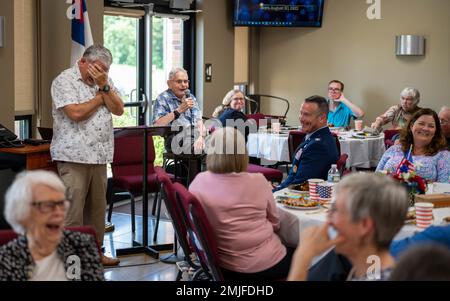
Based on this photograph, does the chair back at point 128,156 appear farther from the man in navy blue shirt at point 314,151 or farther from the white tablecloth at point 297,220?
the white tablecloth at point 297,220

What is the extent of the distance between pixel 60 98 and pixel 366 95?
6285 mm

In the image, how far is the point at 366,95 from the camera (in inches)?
412

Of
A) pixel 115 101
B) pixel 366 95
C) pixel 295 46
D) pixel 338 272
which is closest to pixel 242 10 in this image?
pixel 295 46

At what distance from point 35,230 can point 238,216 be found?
1.38 meters

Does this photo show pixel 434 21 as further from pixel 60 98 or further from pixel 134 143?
pixel 60 98

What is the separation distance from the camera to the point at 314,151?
492 cm

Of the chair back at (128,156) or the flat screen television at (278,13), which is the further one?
the flat screen television at (278,13)

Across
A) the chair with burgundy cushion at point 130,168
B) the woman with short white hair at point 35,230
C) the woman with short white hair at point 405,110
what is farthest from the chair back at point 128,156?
the woman with short white hair at point 35,230

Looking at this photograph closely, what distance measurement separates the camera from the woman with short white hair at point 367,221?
232 cm

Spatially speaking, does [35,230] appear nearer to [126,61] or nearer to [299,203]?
[299,203]

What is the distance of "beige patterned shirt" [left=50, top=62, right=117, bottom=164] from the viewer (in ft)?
16.6

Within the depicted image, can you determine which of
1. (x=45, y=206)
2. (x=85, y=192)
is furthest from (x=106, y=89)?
(x=45, y=206)

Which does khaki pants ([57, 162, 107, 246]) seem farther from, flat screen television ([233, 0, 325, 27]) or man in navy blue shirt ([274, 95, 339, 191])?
flat screen television ([233, 0, 325, 27])

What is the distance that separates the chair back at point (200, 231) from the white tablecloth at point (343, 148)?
3.83 metres
